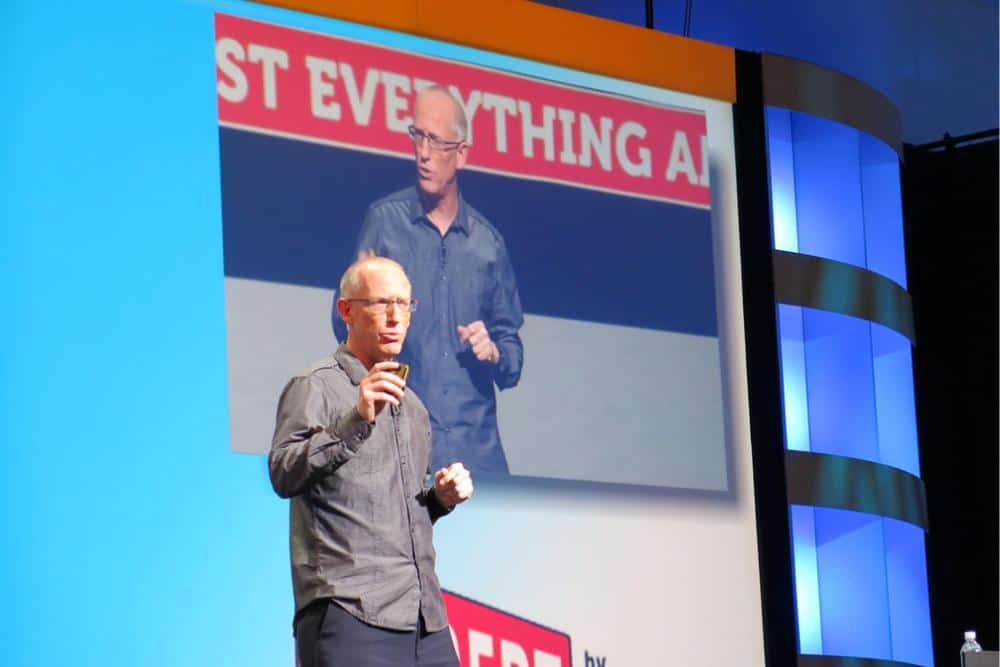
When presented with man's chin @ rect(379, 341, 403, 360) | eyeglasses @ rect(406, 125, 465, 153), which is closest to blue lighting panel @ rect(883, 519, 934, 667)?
eyeglasses @ rect(406, 125, 465, 153)

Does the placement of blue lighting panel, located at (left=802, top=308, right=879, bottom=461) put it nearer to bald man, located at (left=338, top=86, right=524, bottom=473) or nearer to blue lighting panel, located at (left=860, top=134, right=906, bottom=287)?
blue lighting panel, located at (left=860, top=134, right=906, bottom=287)

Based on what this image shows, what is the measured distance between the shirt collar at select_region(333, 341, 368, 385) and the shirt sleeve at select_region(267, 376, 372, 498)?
74 millimetres

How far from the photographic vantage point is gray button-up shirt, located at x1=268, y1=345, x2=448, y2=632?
119 inches

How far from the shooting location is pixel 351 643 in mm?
3023

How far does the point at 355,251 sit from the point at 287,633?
46.2 inches

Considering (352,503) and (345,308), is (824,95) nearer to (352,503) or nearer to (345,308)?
(345,308)

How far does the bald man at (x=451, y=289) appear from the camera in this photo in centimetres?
511

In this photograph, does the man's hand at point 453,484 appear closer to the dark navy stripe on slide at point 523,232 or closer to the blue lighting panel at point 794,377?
the dark navy stripe on slide at point 523,232

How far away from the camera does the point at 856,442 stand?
619cm

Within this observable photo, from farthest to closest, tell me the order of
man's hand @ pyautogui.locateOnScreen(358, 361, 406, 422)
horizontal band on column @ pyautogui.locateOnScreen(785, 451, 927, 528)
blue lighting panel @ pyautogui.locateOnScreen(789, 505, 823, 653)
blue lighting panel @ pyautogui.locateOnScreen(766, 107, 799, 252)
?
1. blue lighting panel @ pyautogui.locateOnScreen(766, 107, 799, 252)
2. blue lighting panel @ pyautogui.locateOnScreen(789, 505, 823, 653)
3. horizontal band on column @ pyautogui.locateOnScreen(785, 451, 927, 528)
4. man's hand @ pyautogui.locateOnScreen(358, 361, 406, 422)

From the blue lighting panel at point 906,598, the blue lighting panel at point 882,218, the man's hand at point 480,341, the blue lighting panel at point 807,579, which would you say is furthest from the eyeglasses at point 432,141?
the blue lighting panel at point 906,598

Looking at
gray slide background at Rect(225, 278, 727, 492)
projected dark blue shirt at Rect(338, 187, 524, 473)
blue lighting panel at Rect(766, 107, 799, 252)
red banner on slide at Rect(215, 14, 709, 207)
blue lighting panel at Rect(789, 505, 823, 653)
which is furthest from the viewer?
blue lighting panel at Rect(766, 107, 799, 252)

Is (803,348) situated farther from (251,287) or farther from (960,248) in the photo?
(251,287)

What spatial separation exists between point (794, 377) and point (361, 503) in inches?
131
